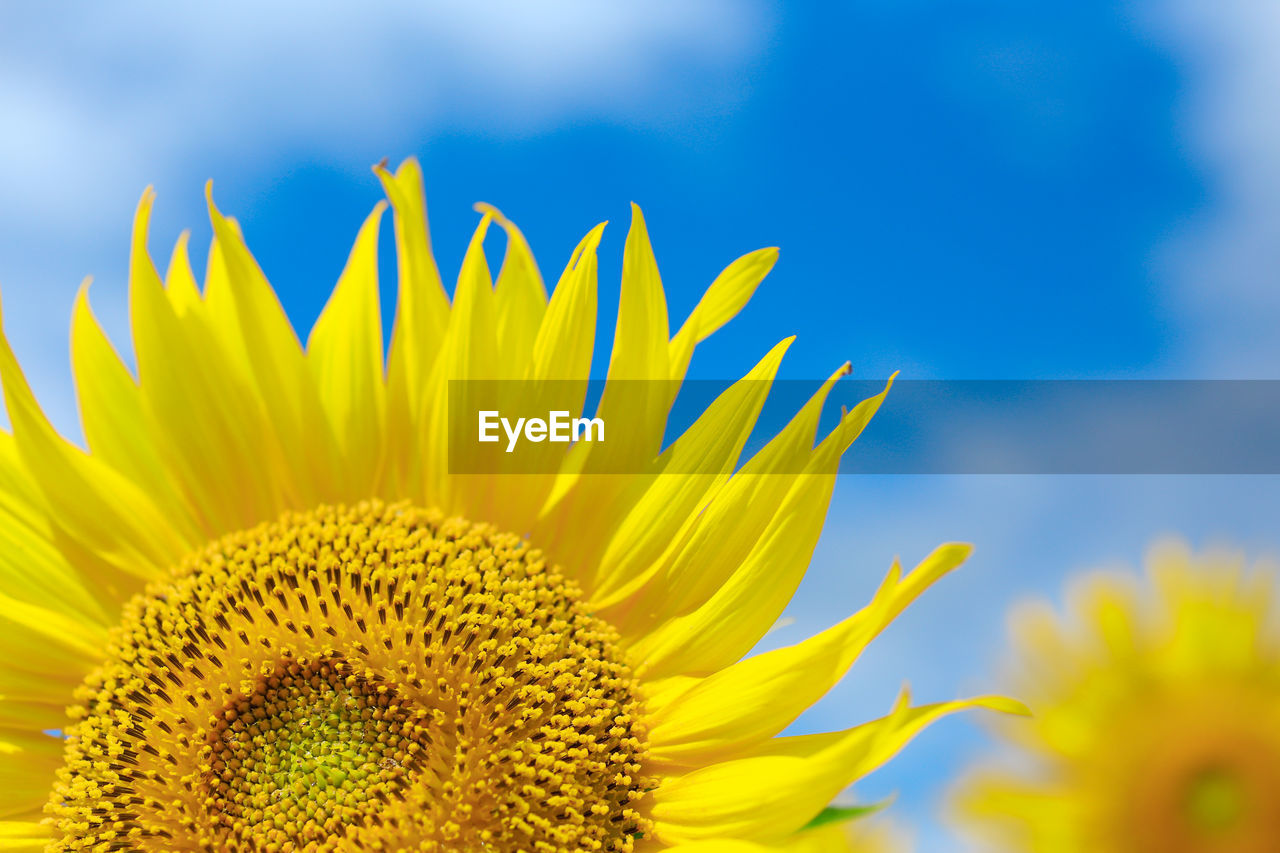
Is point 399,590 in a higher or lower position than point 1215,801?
lower

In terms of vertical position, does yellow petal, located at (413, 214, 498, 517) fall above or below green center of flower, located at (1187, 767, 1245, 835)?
above

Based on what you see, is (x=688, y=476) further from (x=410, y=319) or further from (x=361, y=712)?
(x=361, y=712)

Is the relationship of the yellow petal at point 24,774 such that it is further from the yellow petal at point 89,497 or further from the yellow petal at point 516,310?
the yellow petal at point 516,310

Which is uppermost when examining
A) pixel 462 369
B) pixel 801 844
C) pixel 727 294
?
pixel 727 294

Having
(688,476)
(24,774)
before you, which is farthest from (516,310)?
(24,774)

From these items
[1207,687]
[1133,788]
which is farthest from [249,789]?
[1207,687]

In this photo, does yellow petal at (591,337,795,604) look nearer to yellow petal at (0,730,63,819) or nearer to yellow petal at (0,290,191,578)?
yellow petal at (0,290,191,578)

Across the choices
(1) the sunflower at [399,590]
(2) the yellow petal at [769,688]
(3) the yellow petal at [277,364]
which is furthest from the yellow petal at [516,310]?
(2) the yellow petal at [769,688]

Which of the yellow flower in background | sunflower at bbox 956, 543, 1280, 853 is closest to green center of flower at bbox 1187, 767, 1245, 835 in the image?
sunflower at bbox 956, 543, 1280, 853
